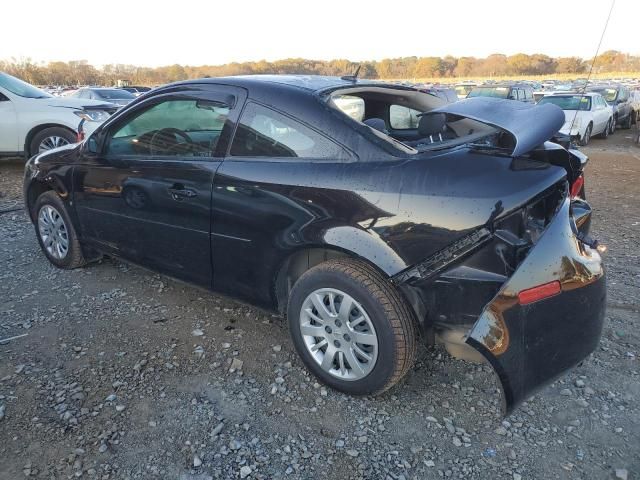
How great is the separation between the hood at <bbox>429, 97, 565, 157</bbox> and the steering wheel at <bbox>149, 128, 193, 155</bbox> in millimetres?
1679

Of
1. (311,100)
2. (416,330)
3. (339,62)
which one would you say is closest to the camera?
(416,330)

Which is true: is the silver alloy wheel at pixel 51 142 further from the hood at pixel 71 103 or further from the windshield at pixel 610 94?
the windshield at pixel 610 94

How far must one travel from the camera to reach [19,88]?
8414mm

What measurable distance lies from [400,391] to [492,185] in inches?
48.9

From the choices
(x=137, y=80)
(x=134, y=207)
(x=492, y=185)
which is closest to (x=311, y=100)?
(x=492, y=185)

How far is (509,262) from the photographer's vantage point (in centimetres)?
215

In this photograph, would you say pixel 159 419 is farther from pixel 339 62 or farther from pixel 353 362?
pixel 339 62

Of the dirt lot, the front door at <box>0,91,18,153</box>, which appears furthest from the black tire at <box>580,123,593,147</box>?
the front door at <box>0,91,18,153</box>

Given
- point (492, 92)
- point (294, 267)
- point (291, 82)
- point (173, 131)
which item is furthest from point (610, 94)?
point (294, 267)

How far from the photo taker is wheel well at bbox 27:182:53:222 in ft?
14.2

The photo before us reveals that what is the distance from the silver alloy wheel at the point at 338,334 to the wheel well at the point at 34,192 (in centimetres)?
295

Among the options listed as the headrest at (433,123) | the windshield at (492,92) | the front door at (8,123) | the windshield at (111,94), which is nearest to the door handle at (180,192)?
the headrest at (433,123)

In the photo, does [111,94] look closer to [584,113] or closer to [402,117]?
[584,113]

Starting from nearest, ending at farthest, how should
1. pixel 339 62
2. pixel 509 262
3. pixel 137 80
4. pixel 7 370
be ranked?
pixel 509 262
pixel 7 370
pixel 339 62
pixel 137 80
